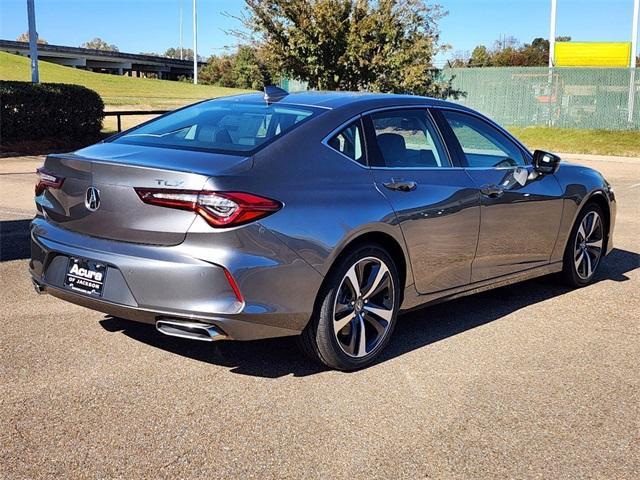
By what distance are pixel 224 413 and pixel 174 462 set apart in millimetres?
558

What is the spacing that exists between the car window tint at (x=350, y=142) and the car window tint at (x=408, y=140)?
161 mm

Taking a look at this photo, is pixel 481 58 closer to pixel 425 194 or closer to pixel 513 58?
pixel 513 58

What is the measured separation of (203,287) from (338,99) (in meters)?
1.78

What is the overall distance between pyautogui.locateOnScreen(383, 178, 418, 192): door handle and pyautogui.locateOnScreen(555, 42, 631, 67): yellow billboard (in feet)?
92.8

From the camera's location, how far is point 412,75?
1032 inches

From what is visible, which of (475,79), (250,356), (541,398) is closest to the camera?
(541,398)

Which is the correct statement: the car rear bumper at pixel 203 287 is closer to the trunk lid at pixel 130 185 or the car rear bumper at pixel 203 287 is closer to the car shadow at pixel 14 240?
the trunk lid at pixel 130 185

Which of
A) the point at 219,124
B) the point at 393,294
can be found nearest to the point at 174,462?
the point at 393,294

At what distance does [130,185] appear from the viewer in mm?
4070

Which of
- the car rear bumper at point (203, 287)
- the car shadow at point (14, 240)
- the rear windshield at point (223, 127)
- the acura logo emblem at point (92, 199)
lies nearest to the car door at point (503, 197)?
the rear windshield at point (223, 127)

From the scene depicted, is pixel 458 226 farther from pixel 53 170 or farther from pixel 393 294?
pixel 53 170

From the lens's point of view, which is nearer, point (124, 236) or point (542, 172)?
point (124, 236)

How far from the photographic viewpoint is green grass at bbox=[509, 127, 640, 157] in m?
23.0

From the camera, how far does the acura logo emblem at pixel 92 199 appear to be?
13.8ft
